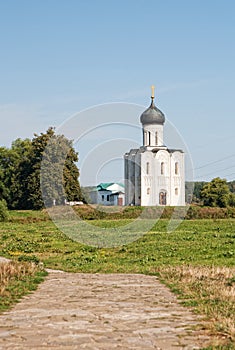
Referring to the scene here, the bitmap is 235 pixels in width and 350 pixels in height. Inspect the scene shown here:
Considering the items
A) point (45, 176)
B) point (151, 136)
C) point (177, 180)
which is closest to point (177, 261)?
point (45, 176)

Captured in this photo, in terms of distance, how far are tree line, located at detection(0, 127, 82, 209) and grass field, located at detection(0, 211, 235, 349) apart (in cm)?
3307

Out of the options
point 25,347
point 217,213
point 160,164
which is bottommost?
point 25,347

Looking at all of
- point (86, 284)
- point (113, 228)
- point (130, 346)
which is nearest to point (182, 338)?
point (130, 346)

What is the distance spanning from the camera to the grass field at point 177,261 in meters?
10.4

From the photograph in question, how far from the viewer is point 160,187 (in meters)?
79.5

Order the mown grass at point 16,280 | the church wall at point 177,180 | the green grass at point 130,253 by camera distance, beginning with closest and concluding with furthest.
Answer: the mown grass at point 16,280 < the green grass at point 130,253 < the church wall at point 177,180

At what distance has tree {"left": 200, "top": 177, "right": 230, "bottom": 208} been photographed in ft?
284

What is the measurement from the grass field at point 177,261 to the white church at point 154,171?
2863 cm

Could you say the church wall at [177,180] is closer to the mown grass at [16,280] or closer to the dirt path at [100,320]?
the mown grass at [16,280]

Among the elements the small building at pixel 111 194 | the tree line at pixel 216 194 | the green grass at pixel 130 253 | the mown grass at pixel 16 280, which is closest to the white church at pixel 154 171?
the small building at pixel 111 194

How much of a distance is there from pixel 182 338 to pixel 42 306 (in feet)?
11.4

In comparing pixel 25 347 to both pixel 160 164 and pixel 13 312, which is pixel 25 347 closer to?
pixel 13 312

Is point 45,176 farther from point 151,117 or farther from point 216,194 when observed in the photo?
point 216,194

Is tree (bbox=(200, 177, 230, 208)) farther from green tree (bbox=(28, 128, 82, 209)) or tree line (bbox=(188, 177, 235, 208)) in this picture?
green tree (bbox=(28, 128, 82, 209))
